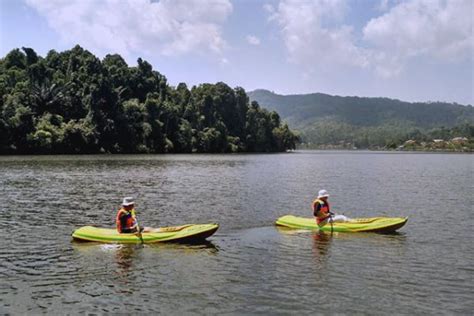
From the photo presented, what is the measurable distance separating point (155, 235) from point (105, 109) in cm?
10082

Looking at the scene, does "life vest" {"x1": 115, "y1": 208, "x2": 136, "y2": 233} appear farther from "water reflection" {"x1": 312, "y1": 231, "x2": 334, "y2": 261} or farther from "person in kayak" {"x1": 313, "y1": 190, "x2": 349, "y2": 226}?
"person in kayak" {"x1": 313, "y1": 190, "x2": 349, "y2": 226}

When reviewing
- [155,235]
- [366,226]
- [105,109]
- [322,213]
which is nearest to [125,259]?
[155,235]

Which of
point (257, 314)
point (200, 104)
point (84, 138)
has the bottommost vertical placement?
point (257, 314)

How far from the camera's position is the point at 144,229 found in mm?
22109

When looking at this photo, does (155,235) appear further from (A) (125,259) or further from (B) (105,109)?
(B) (105,109)

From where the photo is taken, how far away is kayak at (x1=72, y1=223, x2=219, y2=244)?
21656 millimetres

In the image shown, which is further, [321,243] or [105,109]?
[105,109]

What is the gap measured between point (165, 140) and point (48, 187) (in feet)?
286

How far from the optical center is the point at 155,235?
853 inches

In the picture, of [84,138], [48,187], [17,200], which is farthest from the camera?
[84,138]

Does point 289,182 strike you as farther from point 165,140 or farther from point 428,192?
point 165,140

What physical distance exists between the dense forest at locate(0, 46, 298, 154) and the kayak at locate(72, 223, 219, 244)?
8501 cm

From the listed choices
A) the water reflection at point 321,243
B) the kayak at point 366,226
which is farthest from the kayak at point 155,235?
the kayak at point 366,226

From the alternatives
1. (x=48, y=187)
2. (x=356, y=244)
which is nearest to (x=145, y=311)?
(x=356, y=244)
